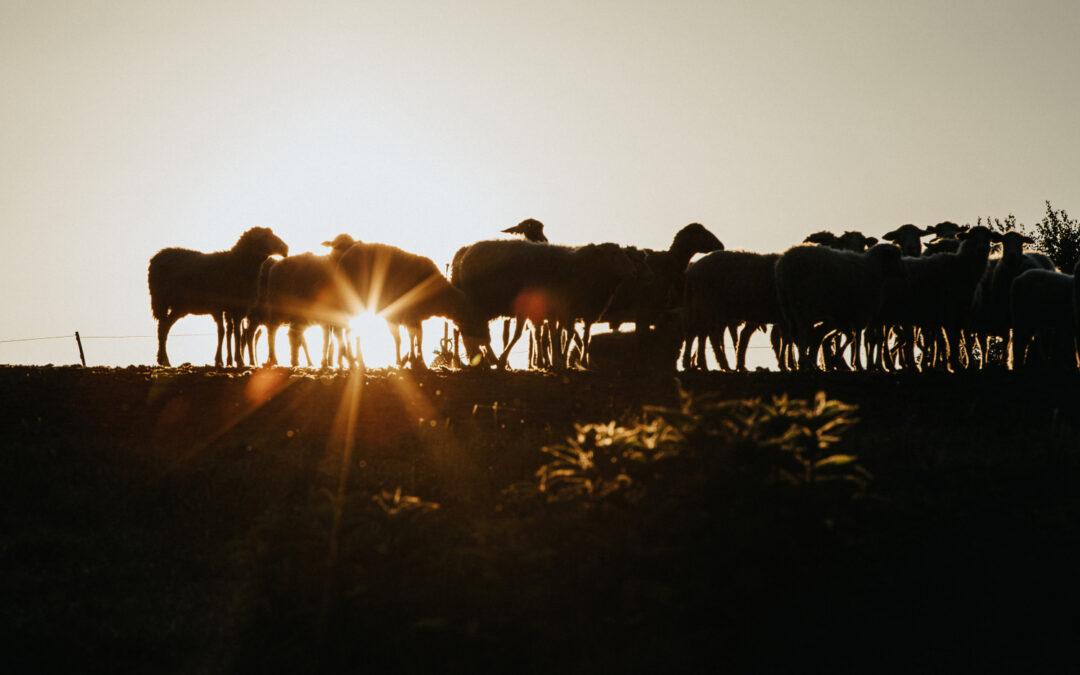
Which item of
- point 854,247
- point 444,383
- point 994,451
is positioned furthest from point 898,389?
point 854,247

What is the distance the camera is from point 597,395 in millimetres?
13469

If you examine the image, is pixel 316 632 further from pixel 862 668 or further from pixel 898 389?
pixel 898 389

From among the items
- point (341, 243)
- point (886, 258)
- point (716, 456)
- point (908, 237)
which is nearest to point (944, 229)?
point (908, 237)

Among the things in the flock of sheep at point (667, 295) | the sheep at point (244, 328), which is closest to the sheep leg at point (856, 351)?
the flock of sheep at point (667, 295)

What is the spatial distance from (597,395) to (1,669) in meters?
7.66

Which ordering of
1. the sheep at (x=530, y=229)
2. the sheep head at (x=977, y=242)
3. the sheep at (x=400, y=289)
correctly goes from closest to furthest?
the sheep at (x=400, y=289) → the sheep head at (x=977, y=242) → the sheep at (x=530, y=229)

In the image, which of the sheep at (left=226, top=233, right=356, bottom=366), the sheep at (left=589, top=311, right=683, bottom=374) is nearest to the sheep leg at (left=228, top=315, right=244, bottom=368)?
the sheep at (left=226, top=233, right=356, bottom=366)

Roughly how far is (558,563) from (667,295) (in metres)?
19.5

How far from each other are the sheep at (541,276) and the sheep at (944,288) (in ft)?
18.8

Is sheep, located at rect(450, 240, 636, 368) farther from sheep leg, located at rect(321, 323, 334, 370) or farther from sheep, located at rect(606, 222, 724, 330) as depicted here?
sheep leg, located at rect(321, 323, 334, 370)

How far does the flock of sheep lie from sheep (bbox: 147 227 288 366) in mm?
39

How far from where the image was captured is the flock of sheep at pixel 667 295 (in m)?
19.5

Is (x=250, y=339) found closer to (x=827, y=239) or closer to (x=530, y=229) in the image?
(x=530, y=229)

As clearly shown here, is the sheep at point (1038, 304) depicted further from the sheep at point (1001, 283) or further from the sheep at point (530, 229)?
the sheep at point (530, 229)
